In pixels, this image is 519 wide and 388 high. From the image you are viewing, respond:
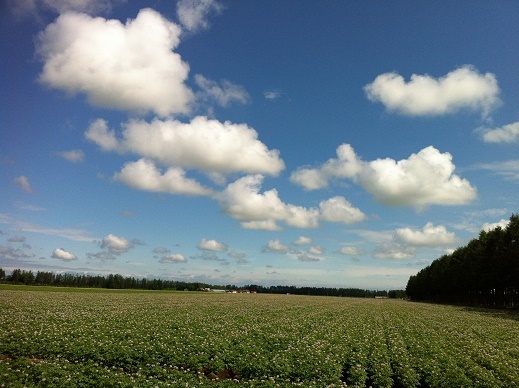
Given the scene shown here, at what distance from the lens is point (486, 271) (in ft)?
238

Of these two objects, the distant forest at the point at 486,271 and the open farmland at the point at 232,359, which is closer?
the open farmland at the point at 232,359

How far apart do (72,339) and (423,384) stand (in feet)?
64.0

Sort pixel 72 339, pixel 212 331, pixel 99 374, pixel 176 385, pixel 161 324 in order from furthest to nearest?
pixel 161 324 → pixel 212 331 → pixel 72 339 → pixel 99 374 → pixel 176 385

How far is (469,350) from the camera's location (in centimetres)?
2258

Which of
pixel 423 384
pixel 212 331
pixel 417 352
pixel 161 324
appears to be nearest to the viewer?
pixel 423 384

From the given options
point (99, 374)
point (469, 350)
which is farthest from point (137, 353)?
point (469, 350)

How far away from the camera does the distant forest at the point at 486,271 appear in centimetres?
6575

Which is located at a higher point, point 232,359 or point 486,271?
point 486,271

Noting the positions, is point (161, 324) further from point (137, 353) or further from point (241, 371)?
point (241, 371)

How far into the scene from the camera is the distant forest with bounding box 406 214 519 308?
2589 inches

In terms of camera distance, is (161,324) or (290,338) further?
(161,324)

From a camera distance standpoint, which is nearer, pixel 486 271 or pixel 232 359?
pixel 232 359

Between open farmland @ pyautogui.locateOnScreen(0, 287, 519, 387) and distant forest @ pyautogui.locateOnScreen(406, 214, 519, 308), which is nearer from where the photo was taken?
open farmland @ pyautogui.locateOnScreen(0, 287, 519, 387)

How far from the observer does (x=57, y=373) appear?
1395cm
